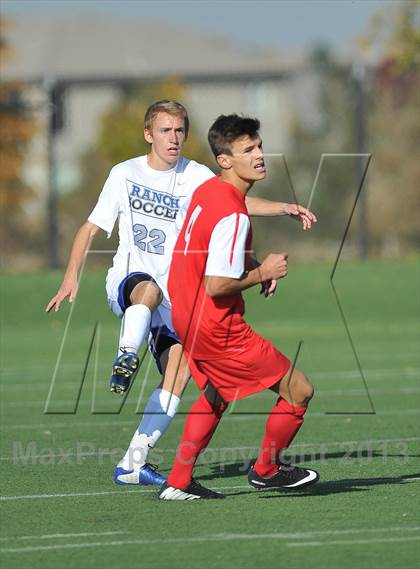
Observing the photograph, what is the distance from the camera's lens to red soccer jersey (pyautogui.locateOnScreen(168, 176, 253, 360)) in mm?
6781

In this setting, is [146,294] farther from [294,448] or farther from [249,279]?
[294,448]

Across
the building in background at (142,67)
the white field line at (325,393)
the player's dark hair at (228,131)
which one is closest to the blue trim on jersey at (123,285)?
the player's dark hair at (228,131)

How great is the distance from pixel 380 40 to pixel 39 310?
7.98 metres

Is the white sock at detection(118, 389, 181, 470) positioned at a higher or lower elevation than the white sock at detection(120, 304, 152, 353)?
lower

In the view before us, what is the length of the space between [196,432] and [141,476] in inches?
36.3

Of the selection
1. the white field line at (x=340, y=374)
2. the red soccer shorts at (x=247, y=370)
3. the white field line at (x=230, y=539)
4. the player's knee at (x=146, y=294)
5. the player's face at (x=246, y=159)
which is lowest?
the white field line at (x=340, y=374)

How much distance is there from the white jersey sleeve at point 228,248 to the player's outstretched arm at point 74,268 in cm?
125

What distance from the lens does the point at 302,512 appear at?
23.0 ft

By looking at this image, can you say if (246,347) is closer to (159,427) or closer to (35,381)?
(159,427)

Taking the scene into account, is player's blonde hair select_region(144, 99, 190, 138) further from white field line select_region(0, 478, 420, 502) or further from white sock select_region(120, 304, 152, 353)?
white field line select_region(0, 478, 420, 502)

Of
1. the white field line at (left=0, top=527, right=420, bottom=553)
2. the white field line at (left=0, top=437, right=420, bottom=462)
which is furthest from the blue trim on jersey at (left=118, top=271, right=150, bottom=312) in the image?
the white field line at (left=0, top=527, right=420, bottom=553)

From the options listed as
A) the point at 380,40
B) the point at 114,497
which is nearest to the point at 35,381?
the point at 114,497

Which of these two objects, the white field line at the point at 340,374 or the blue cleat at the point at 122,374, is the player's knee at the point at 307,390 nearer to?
the blue cleat at the point at 122,374

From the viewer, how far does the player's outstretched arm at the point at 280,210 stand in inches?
303
